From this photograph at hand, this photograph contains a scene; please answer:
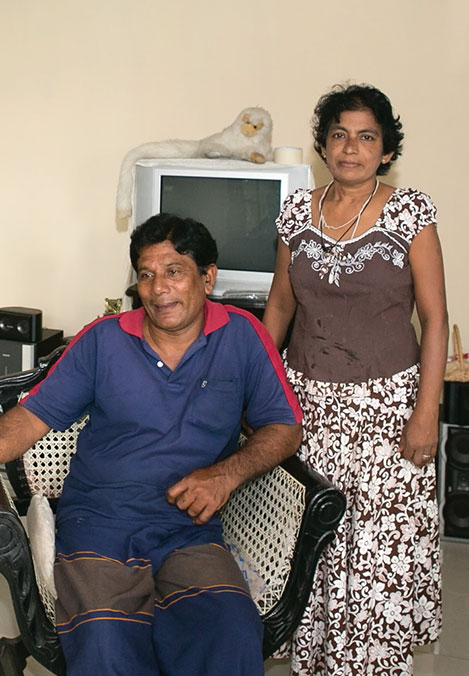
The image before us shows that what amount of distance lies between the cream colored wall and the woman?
56.6 inches

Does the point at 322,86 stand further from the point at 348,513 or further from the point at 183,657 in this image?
the point at 183,657

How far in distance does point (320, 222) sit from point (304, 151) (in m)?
1.57

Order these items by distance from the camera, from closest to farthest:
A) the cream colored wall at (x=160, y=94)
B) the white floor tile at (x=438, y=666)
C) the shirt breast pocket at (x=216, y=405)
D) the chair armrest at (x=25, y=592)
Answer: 1. the chair armrest at (x=25, y=592)
2. the shirt breast pocket at (x=216, y=405)
3. the white floor tile at (x=438, y=666)
4. the cream colored wall at (x=160, y=94)

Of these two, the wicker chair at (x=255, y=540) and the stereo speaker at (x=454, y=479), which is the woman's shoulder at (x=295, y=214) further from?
the stereo speaker at (x=454, y=479)

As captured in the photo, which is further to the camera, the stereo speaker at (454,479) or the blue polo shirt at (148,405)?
the stereo speaker at (454,479)

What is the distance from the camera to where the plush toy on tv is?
10.7ft

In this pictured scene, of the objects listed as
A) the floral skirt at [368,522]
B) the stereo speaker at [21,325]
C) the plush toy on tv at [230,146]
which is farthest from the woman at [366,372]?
the stereo speaker at [21,325]

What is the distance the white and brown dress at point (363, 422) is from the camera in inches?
81.7

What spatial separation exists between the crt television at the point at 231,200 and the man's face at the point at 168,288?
44.0 inches

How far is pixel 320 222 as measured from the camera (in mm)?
2162

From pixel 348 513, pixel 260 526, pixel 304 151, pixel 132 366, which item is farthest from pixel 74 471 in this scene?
pixel 304 151

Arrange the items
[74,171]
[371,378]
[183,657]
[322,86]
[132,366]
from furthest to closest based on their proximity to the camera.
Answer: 1. [74,171]
2. [322,86]
3. [371,378]
4. [132,366]
5. [183,657]

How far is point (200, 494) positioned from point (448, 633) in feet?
3.97

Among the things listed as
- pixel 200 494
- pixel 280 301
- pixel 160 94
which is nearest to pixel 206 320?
pixel 280 301
